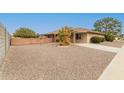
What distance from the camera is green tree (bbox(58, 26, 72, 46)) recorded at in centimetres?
1512

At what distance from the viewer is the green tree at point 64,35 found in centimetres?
1512

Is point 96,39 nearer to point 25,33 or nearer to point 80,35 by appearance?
point 80,35

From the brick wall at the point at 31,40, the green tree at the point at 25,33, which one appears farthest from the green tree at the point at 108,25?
the green tree at the point at 25,33

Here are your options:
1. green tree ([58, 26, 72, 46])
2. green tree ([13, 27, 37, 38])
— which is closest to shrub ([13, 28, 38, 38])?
green tree ([13, 27, 37, 38])

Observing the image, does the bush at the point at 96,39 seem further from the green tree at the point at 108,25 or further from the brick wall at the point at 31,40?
the brick wall at the point at 31,40

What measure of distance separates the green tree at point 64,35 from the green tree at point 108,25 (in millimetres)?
2462

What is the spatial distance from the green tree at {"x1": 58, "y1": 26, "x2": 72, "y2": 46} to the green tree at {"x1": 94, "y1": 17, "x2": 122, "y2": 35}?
2462mm

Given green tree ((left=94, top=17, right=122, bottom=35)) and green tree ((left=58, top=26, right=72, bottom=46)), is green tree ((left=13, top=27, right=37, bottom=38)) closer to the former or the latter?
green tree ((left=58, top=26, right=72, bottom=46))

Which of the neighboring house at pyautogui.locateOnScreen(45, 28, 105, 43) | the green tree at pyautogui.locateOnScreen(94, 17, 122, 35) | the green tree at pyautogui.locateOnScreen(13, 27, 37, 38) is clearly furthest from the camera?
the neighboring house at pyautogui.locateOnScreen(45, 28, 105, 43)

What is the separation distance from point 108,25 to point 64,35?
356 centimetres

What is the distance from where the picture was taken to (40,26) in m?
11.8
